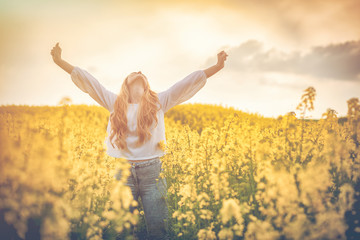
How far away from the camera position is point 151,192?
305 centimetres

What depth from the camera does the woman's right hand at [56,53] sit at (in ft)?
10.8

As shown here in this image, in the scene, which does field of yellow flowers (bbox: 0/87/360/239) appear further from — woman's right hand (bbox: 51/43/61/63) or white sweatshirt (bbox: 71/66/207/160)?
woman's right hand (bbox: 51/43/61/63)

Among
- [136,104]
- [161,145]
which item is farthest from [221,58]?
[161,145]

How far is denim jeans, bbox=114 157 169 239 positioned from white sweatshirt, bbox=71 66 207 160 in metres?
0.13

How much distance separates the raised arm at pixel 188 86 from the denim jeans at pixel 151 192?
0.81 m

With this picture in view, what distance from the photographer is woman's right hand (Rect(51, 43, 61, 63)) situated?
10.8ft

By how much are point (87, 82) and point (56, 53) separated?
61cm

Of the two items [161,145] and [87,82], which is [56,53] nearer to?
[87,82]

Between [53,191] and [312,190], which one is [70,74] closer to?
[53,191]

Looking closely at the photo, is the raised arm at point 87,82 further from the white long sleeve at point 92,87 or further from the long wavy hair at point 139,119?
the long wavy hair at point 139,119

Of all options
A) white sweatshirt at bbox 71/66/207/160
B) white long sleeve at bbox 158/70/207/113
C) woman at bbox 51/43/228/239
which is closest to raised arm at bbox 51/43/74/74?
woman at bbox 51/43/228/239

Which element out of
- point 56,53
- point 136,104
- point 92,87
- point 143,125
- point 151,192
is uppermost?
point 56,53

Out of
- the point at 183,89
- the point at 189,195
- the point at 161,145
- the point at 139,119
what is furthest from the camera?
the point at 183,89

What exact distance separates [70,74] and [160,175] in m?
1.77
